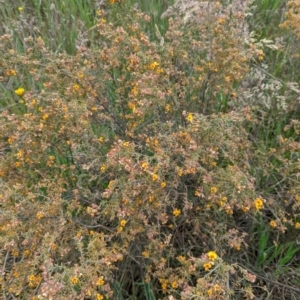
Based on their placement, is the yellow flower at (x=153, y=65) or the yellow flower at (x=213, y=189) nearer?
the yellow flower at (x=213, y=189)

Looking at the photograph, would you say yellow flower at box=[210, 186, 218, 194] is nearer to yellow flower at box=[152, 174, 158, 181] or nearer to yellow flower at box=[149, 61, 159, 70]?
yellow flower at box=[152, 174, 158, 181]

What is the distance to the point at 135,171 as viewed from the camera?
4.86 ft

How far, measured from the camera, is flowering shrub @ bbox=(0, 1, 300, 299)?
156 cm

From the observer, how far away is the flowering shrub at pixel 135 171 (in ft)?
5.11

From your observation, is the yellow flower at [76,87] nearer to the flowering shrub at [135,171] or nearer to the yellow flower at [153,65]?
the flowering shrub at [135,171]

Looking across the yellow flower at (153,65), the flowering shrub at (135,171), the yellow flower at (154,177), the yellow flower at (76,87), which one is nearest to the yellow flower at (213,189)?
the flowering shrub at (135,171)

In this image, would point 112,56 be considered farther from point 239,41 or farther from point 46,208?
point 46,208

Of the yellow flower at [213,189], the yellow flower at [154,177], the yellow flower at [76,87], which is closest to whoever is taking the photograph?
the yellow flower at [154,177]

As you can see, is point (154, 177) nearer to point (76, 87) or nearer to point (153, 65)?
point (153, 65)

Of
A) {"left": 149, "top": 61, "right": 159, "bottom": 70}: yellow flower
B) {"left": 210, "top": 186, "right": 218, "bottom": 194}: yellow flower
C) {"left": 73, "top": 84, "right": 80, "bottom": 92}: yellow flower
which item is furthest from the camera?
{"left": 73, "top": 84, "right": 80, "bottom": 92}: yellow flower

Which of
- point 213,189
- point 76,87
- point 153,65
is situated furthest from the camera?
point 76,87

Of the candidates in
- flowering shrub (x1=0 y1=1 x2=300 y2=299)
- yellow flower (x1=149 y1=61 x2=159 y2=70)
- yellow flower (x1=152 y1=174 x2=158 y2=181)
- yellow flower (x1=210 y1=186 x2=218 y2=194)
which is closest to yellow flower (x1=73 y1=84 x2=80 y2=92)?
flowering shrub (x1=0 y1=1 x2=300 y2=299)

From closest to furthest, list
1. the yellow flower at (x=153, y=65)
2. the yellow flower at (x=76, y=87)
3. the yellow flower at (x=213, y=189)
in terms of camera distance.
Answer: the yellow flower at (x=213, y=189), the yellow flower at (x=153, y=65), the yellow flower at (x=76, y=87)

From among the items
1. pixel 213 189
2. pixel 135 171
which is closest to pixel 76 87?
pixel 135 171
